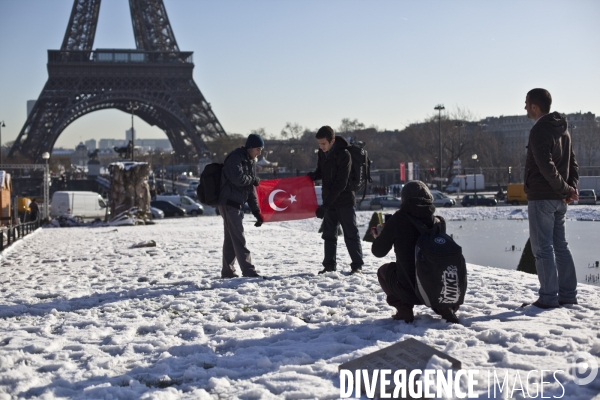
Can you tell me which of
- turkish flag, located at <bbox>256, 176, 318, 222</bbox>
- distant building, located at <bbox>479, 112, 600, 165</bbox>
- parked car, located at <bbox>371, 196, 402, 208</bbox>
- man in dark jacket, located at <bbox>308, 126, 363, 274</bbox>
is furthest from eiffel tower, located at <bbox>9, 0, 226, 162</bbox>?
man in dark jacket, located at <bbox>308, 126, 363, 274</bbox>

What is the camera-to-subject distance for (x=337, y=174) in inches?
301

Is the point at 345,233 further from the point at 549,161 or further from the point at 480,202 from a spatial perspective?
the point at 480,202

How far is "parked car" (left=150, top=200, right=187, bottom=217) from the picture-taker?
34.3 meters

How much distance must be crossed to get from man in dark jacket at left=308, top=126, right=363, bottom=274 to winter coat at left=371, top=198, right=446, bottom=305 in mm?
2405

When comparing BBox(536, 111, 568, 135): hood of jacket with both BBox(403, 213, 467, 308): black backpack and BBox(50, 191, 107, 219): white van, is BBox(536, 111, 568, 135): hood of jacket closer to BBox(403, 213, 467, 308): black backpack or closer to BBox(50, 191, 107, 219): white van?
BBox(403, 213, 467, 308): black backpack

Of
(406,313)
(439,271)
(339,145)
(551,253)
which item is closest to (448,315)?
(406,313)

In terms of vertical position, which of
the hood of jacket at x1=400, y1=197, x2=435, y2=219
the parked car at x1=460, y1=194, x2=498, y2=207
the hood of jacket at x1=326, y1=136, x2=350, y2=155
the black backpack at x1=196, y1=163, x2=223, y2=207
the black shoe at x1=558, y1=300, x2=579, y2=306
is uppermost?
the hood of jacket at x1=326, y1=136, x2=350, y2=155

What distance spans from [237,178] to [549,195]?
10.8 feet

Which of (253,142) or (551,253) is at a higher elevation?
(253,142)

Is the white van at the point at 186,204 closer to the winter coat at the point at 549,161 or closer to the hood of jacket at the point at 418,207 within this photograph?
the winter coat at the point at 549,161

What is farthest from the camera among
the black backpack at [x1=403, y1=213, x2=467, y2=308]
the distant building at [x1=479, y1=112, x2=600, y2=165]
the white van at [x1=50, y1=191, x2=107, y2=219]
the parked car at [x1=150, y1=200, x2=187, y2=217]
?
the distant building at [x1=479, y1=112, x2=600, y2=165]

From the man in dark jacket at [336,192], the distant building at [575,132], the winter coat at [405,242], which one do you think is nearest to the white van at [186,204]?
the distant building at [575,132]

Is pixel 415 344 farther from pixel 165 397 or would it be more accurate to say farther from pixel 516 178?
pixel 516 178

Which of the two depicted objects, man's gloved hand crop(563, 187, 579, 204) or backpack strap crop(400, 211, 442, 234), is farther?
man's gloved hand crop(563, 187, 579, 204)
